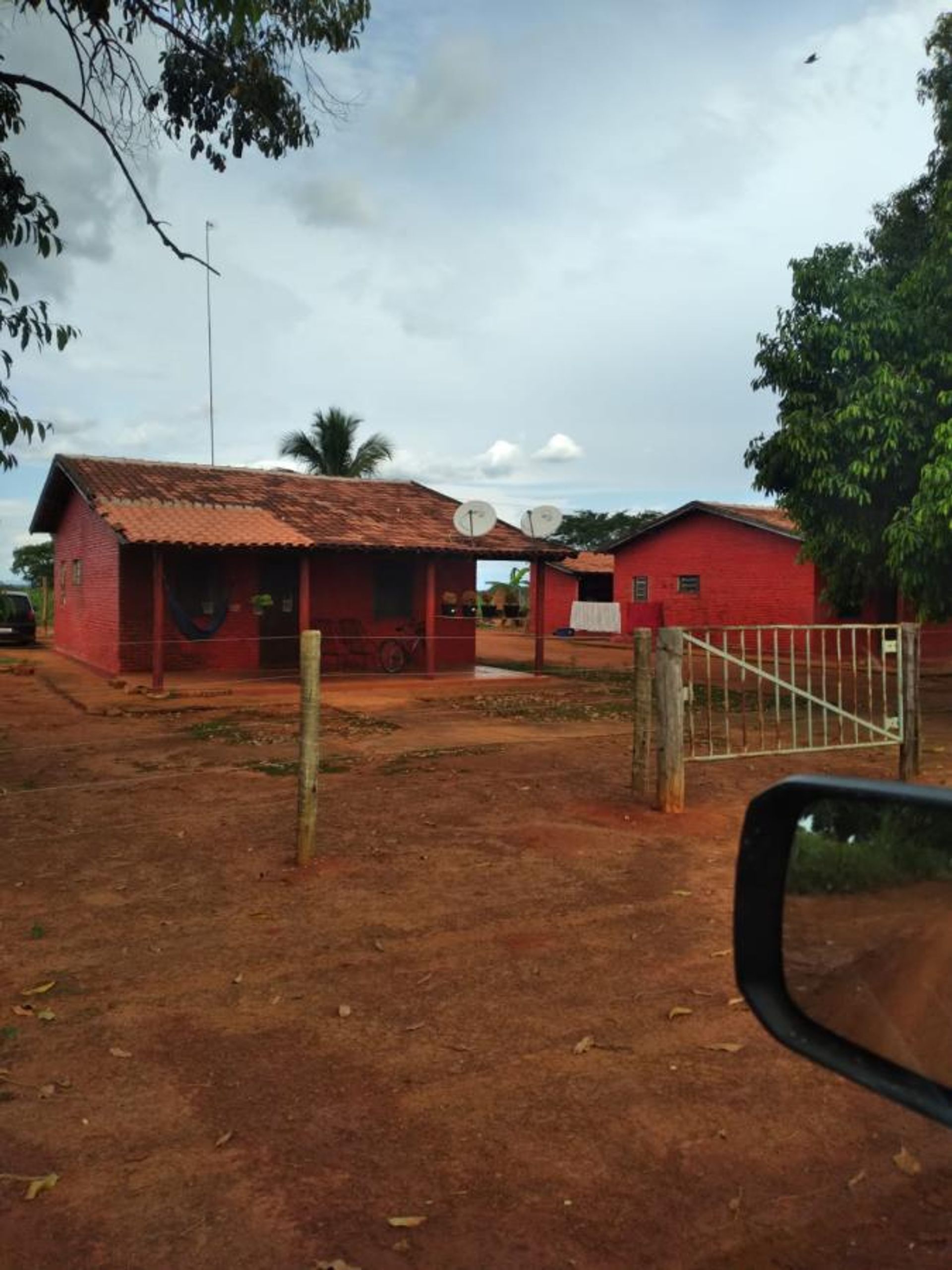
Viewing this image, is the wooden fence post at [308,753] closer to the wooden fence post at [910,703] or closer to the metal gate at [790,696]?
the metal gate at [790,696]

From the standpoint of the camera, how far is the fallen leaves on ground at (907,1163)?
2635 mm

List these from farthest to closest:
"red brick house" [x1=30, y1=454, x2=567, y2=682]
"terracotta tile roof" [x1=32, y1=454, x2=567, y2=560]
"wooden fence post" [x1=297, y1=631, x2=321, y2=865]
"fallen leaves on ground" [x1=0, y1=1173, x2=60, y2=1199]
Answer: "red brick house" [x1=30, y1=454, x2=567, y2=682]
"terracotta tile roof" [x1=32, y1=454, x2=567, y2=560]
"wooden fence post" [x1=297, y1=631, x2=321, y2=865]
"fallen leaves on ground" [x1=0, y1=1173, x2=60, y2=1199]

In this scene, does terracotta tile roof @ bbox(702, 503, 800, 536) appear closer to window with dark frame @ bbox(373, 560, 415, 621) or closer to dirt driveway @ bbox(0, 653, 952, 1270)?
window with dark frame @ bbox(373, 560, 415, 621)

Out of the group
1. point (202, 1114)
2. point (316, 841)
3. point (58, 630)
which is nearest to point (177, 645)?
point (58, 630)

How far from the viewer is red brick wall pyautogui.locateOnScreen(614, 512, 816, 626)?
80.3 ft

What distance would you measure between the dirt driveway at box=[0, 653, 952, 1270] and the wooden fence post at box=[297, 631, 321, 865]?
8.5 inches

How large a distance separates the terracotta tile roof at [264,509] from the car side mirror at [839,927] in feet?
47.4

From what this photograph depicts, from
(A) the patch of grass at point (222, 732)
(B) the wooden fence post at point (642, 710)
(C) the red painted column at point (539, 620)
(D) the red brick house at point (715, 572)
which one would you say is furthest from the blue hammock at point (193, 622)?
(D) the red brick house at point (715, 572)

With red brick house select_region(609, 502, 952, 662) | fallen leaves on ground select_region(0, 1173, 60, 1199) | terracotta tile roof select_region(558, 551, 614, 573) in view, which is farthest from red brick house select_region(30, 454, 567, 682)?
terracotta tile roof select_region(558, 551, 614, 573)

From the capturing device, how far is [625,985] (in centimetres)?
390

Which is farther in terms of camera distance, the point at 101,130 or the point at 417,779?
the point at 417,779

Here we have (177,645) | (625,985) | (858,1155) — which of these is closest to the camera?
(858,1155)

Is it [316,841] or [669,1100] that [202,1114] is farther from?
[316,841]

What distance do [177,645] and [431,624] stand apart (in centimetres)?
473
